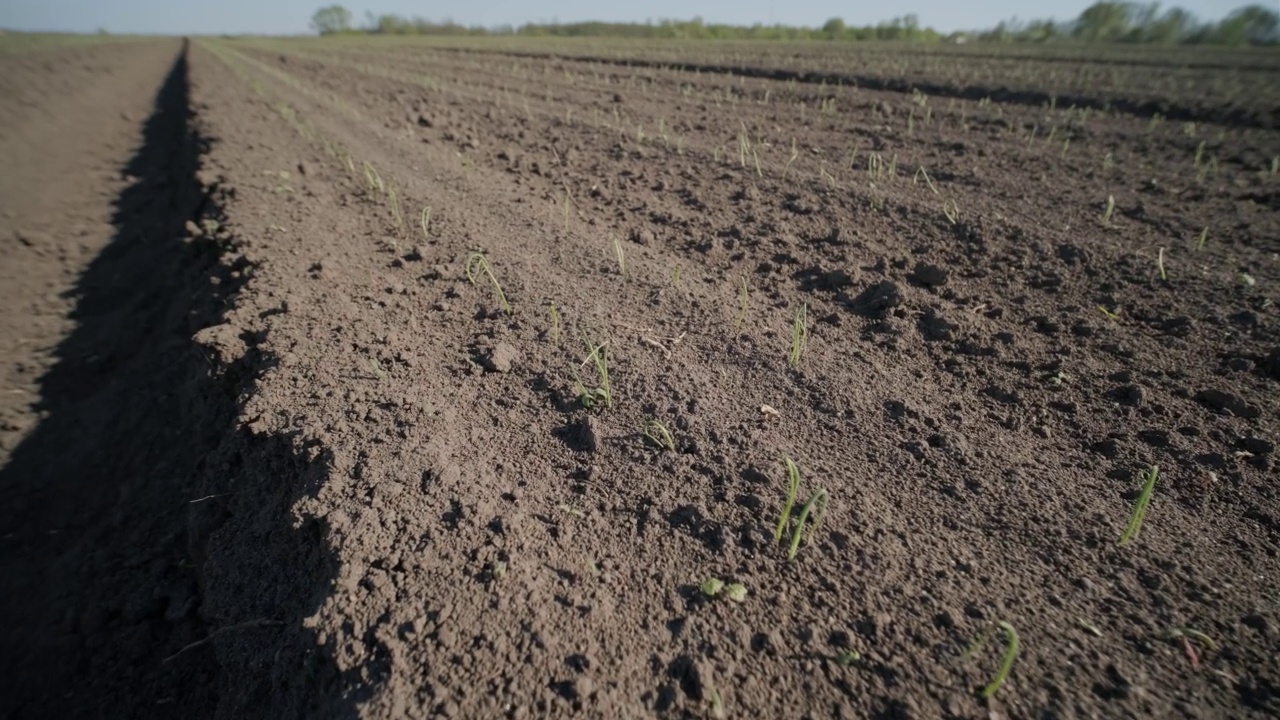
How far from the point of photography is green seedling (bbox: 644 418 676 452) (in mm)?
1705

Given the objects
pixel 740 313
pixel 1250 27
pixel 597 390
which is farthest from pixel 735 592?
pixel 1250 27

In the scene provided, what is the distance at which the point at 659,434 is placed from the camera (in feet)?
5.78

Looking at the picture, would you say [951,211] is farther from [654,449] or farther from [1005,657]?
[1005,657]

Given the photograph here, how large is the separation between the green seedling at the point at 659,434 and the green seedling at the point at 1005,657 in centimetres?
85

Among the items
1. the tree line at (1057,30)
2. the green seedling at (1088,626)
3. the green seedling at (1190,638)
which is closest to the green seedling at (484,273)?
the green seedling at (1088,626)

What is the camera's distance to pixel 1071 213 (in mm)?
3346

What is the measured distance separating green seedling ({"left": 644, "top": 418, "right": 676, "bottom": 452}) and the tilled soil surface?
0.06 metres

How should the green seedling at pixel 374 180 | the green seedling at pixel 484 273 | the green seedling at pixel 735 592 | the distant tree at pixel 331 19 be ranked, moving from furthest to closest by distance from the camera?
the distant tree at pixel 331 19, the green seedling at pixel 374 180, the green seedling at pixel 484 273, the green seedling at pixel 735 592

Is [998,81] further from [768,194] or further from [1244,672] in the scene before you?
[1244,672]

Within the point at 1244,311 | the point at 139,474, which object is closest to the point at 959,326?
the point at 1244,311

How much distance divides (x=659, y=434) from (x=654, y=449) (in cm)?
6

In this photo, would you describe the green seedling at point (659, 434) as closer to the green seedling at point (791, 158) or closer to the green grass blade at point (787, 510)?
the green grass blade at point (787, 510)

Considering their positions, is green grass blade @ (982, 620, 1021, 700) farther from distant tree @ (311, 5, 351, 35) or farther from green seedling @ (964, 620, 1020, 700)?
distant tree @ (311, 5, 351, 35)

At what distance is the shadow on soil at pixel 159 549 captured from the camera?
148 centimetres
